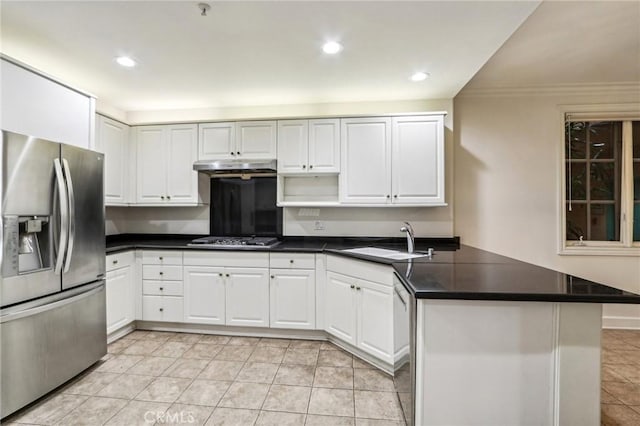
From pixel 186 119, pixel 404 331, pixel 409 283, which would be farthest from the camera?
pixel 186 119

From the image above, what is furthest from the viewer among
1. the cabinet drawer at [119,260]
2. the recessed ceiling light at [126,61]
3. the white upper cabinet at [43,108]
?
the cabinet drawer at [119,260]

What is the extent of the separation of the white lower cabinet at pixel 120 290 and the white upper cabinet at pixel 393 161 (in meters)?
2.24

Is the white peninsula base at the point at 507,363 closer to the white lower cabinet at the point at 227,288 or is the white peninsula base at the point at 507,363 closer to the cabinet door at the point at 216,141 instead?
the white lower cabinet at the point at 227,288

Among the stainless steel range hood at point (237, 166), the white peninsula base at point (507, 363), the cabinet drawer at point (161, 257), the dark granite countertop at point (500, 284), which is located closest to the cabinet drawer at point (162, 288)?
the cabinet drawer at point (161, 257)

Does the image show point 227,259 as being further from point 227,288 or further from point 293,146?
point 293,146

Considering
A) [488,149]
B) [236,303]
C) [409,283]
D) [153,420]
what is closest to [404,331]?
[409,283]

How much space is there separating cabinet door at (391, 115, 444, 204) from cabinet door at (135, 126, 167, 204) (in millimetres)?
2539

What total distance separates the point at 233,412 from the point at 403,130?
271 cm

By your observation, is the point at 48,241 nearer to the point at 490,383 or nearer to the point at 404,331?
the point at 404,331

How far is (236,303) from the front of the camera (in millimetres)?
2850

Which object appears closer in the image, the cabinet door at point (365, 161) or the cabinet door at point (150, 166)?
the cabinet door at point (365, 161)

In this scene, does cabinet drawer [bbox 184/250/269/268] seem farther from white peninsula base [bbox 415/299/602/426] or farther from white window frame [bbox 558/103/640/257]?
white window frame [bbox 558/103/640/257]

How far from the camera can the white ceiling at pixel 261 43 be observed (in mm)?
1711

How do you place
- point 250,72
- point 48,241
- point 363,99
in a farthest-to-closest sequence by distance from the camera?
point 363,99 < point 250,72 < point 48,241
